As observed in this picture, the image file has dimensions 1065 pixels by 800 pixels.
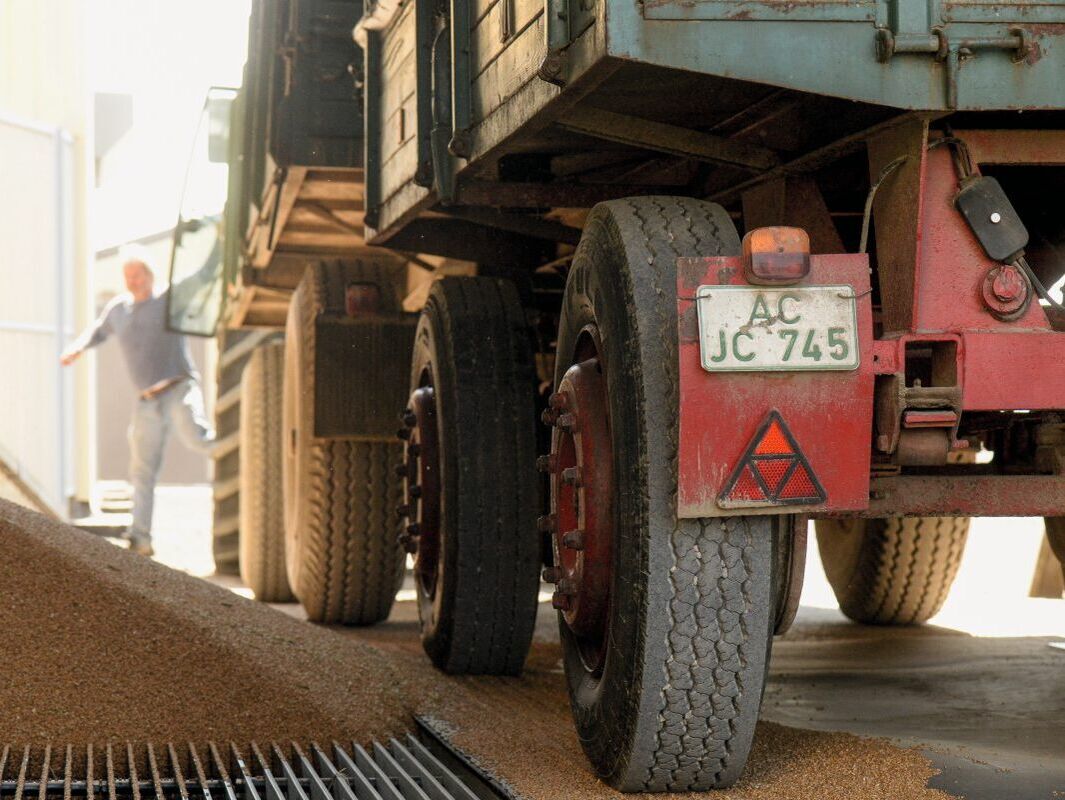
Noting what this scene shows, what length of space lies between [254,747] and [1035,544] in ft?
32.3

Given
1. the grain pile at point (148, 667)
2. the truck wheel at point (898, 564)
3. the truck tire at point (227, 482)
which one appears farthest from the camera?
the truck tire at point (227, 482)

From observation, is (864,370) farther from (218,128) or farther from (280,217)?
(218,128)

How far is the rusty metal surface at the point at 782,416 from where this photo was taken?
3.44 m

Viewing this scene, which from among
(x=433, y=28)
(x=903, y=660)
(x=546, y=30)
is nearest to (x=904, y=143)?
(x=546, y=30)

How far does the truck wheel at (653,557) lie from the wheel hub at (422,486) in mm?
1892

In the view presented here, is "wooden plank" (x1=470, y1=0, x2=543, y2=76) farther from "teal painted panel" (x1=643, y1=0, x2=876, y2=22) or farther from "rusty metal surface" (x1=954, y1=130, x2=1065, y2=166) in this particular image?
"rusty metal surface" (x1=954, y1=130, x2=1065, y2=166)

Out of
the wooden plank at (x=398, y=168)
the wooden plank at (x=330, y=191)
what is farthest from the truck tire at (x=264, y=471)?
the wooden plank at (x=398, y=168)

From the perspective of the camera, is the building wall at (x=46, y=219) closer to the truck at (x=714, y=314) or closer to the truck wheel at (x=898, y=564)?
the truck wheel at (x=898, y=564)

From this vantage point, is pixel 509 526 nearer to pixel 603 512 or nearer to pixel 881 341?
pixel 603 512

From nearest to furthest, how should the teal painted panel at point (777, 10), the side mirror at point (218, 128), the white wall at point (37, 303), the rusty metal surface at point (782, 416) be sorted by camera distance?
1. the teal painted panel at point (777, 10)
2. the rusty metal surface at point (782, 416)
3. the side mirror at point (218, 128)
4. the white wall at point (37, 303)

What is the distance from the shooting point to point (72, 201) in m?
14.9

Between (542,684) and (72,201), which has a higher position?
(72,201)

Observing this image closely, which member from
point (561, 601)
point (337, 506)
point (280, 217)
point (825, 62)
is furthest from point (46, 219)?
point (825, 62)

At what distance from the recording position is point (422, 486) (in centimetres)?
589
